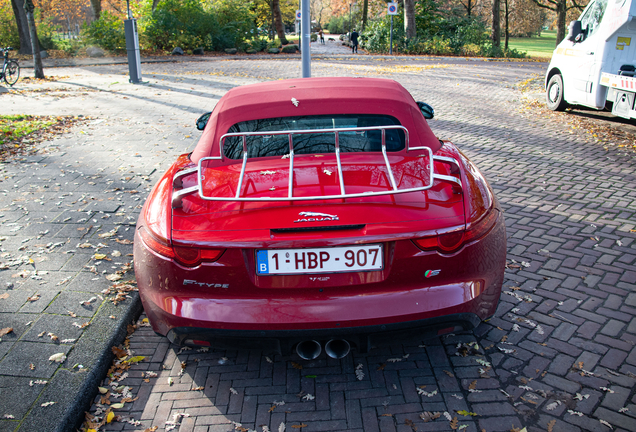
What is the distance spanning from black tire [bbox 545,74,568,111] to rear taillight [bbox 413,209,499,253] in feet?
30.9

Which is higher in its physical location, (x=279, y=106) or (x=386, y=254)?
(x=279, y=106)

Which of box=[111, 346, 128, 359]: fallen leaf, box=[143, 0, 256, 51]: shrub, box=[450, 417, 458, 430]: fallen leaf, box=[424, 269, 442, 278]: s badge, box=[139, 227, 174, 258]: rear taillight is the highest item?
box=[143, 0, 256, 51]: shrub

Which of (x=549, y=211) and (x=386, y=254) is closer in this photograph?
(x=386, y=254)

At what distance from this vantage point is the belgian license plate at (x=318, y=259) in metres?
2.29

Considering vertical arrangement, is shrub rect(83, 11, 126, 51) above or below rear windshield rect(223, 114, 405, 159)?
above

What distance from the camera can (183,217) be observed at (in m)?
2.45

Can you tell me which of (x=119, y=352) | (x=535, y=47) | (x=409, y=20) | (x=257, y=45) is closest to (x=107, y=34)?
(x=257, y=45)

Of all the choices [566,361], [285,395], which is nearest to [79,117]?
[285,395]

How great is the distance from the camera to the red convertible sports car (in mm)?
2297

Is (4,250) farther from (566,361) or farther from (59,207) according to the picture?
(566,361)

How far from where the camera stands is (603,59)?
9141 mm

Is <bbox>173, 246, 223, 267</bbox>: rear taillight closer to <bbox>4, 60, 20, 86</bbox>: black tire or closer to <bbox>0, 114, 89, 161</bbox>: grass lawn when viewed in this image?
<bbox>0, 114, 89, 161</bbox>: grass lawn

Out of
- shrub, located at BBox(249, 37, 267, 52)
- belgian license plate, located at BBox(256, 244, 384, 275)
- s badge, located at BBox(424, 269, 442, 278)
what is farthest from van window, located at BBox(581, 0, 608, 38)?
shrub, located at BBox(249, 37, 267, 52)

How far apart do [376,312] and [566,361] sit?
134 cm
